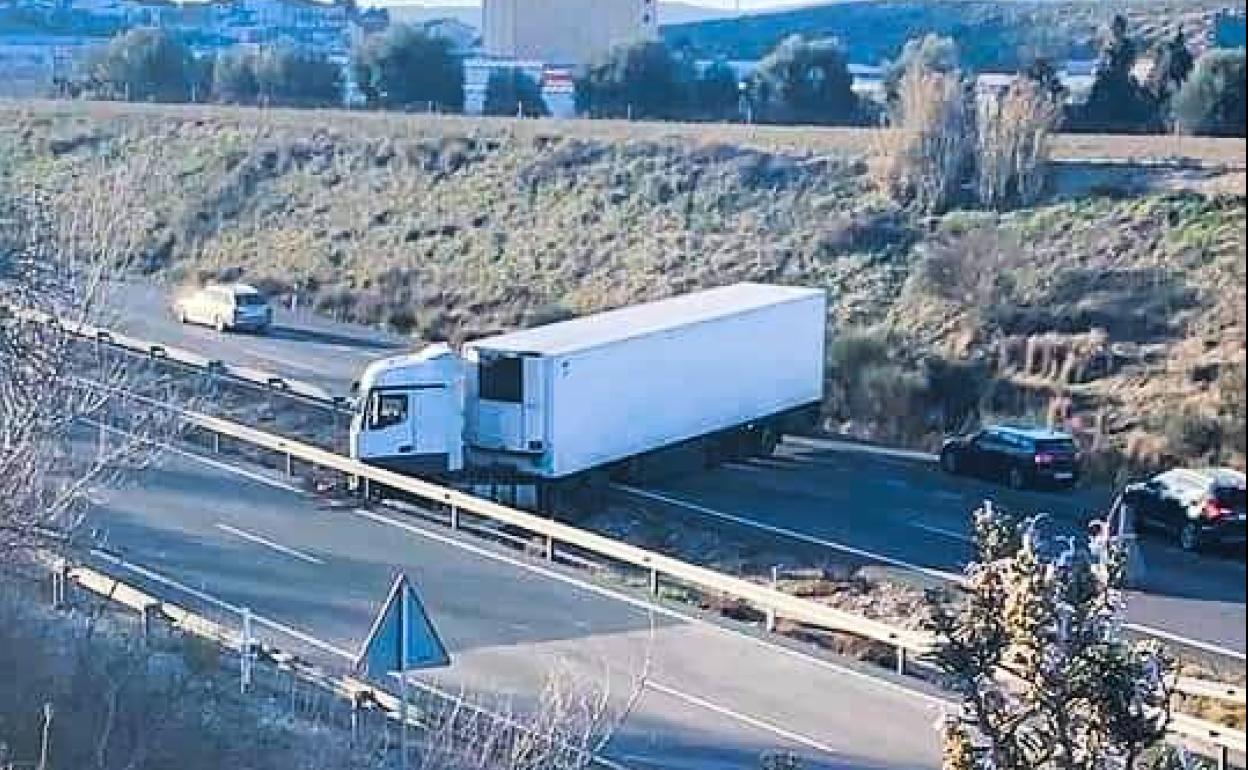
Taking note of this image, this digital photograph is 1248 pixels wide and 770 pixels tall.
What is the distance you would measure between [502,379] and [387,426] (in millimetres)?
1155

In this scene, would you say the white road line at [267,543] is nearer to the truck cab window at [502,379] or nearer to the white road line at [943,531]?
the truck cab window at [502,379]

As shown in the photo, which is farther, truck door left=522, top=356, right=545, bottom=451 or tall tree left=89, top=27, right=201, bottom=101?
tall tree left=89, top=27, right=201, bottom=101

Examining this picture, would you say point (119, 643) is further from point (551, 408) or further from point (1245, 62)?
point (1245, 62)

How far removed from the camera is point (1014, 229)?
32.2 m

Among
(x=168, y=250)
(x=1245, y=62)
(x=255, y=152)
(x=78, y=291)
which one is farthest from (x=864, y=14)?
(x=1245, y=62)

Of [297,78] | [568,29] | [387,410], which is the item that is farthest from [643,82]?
[387,410]

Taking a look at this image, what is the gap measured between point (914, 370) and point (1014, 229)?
603cm

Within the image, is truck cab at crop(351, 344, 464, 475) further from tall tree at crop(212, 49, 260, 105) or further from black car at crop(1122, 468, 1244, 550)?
tall tree at crop(212, 49, 260, 105)

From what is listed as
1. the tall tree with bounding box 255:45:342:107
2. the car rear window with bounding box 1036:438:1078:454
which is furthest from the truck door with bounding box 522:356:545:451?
the tall tree with bounding box 255:45:342:107

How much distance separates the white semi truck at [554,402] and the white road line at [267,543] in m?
2.06

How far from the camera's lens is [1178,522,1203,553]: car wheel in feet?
47.7

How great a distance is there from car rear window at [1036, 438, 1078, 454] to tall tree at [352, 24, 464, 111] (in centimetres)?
2484

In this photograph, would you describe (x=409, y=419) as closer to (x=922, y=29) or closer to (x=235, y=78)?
(x=235, y=78)

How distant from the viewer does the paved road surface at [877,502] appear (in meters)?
16.4
